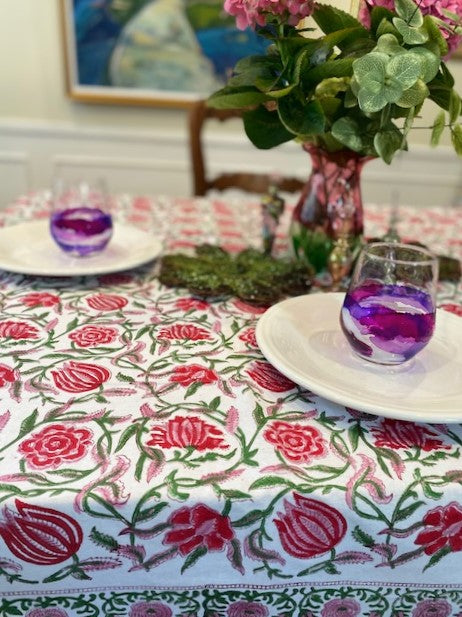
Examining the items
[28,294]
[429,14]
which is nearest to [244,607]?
[28,294]

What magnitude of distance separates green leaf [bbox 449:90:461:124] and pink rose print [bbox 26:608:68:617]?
0.68 m

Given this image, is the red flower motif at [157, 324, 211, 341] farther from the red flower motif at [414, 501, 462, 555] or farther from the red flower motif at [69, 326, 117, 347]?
the red flower motif at [414, 501, 462, 555]

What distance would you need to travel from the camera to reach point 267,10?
0.68 meters

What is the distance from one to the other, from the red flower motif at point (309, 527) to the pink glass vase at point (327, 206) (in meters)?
0.50

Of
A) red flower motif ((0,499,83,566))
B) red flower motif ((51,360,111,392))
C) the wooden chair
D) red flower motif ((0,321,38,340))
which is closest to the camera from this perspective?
red flower motif ((0,499,83,566))

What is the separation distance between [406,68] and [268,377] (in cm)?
36

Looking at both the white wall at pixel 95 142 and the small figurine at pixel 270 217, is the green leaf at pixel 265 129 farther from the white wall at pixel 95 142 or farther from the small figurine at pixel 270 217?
the white wall at pixel 95 142

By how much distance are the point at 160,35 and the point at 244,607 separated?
2132mm

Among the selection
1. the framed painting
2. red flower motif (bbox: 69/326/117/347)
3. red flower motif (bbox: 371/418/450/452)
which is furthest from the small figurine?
the framed painting

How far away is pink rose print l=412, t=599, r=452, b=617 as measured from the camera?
1.70ft

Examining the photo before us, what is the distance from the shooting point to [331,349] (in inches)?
25.6

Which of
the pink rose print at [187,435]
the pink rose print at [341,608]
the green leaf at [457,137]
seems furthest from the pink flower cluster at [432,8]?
the pink rose print at [341,608]

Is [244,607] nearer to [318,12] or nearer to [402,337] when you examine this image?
[402,337]

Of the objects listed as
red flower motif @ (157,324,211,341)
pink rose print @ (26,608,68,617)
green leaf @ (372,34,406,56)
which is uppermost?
green leaf @ (372,34,406,56)
